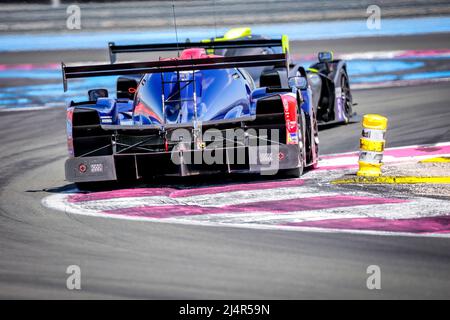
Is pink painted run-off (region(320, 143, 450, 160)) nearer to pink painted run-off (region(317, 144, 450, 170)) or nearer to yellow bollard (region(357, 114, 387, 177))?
pink painted run-off (region(317, 144, 450, 170))

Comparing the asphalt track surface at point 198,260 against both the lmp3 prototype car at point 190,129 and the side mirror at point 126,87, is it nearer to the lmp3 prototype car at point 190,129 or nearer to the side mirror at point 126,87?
the lmp3 prototype car at point 190,129

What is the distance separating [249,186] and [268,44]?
2081 millimetres

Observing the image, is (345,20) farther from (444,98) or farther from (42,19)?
(444,98)

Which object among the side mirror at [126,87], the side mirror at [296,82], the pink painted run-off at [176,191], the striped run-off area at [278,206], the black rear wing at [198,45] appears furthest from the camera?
the side mirror at [126,87]

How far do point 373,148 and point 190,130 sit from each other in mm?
1907

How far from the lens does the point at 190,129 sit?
378 inches

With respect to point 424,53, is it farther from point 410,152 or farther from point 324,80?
point 410,152

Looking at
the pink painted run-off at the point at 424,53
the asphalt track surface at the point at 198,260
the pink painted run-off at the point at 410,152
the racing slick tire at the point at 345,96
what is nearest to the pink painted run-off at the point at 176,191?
the asphalt track surface at the point at 198,260

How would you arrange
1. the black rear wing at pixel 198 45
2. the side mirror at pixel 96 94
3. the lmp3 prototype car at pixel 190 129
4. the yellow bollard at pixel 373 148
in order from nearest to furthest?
the lmp3 prototype car at pixel 190 129, the yellow bollard at pixel 373 148, the black rear wing at pixel 198 45, the side mirror at pixel 96 94

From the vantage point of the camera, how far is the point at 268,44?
10.9 m

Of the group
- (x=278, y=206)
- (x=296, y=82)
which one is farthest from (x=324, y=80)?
(x=278, y=206)

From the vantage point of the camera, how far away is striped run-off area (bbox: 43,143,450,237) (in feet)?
25.3

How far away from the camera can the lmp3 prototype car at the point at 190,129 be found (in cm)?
958

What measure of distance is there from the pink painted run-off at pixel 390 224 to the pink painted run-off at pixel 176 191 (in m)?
1.76
